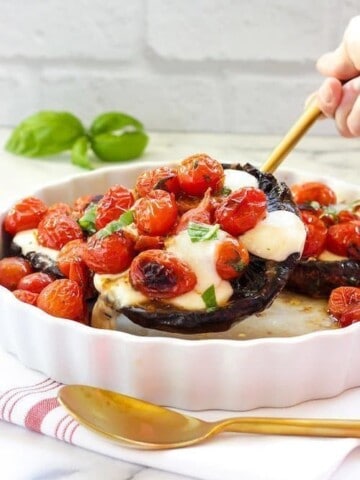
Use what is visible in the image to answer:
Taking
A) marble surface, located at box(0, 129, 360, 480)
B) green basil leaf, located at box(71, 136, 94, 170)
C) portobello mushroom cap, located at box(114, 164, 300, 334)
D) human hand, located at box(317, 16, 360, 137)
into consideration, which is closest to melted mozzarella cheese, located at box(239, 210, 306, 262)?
portobello mushroom cap, located at box(114, 164, 300, 334)

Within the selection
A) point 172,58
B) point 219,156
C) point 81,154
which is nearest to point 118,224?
point 81,154

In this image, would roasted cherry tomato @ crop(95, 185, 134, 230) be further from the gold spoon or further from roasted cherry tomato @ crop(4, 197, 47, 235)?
the gold spoon

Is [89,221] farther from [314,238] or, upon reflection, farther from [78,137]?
[78,137]

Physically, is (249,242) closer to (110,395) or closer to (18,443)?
(110,395)

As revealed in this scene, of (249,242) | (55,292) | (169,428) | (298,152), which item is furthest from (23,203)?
(298,152)

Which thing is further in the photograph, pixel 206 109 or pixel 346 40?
pixel 206 109

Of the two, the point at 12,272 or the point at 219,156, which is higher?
the point at 12,272

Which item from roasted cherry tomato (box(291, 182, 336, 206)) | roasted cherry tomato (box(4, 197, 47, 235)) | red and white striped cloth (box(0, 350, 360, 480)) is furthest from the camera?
roasted cherry tomato (box(291, 182, 336, 206))
